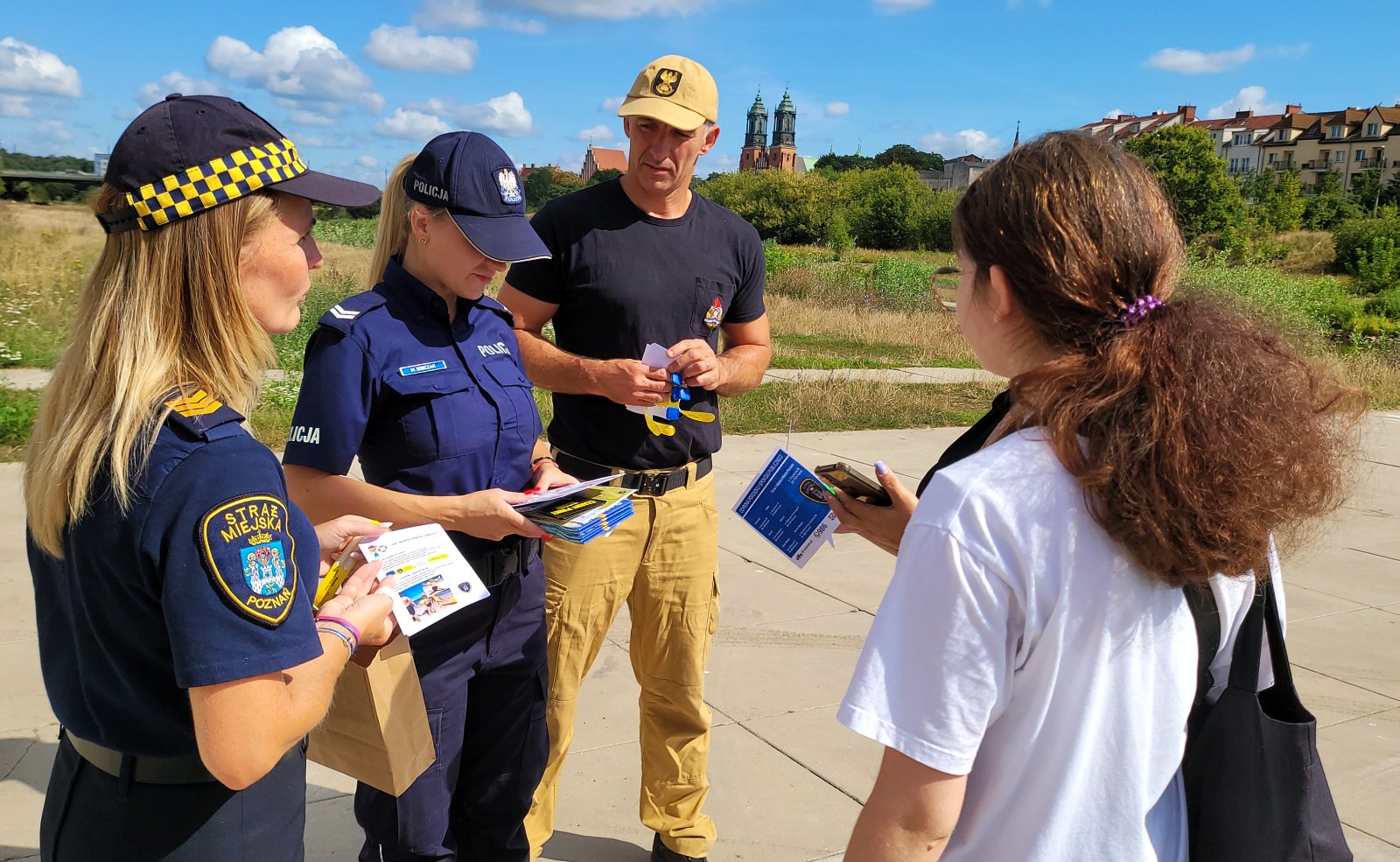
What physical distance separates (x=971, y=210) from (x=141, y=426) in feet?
3.96

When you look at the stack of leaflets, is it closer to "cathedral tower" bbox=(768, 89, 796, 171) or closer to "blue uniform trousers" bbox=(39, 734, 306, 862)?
"blue uniform trousers" bbox=(39, 734, 306, 862)

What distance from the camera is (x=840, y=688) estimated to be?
440 cm

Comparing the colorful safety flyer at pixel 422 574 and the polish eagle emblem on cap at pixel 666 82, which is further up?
the polish eagle emblem on cap at pixel 666 82

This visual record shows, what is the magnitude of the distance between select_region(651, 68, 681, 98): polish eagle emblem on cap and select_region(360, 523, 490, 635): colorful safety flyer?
1.78 meters

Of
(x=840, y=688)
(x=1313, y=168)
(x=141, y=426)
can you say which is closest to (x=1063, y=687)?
(x=141, y=426)

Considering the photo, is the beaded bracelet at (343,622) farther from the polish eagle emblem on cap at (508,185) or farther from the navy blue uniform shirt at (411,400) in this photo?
the polish eagle emblem on cap at (508,185)

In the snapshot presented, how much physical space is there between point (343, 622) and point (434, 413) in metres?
0.78

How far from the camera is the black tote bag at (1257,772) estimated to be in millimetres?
1347

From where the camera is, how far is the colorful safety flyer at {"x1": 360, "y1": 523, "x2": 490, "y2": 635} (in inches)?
73.5

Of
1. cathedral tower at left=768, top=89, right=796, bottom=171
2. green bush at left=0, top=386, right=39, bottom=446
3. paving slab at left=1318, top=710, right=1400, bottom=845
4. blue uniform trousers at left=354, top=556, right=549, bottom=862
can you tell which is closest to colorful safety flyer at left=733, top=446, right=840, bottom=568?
blue uniform trousers at left=354, top=556, right=549, bottom=862

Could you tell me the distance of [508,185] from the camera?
8.11 feet

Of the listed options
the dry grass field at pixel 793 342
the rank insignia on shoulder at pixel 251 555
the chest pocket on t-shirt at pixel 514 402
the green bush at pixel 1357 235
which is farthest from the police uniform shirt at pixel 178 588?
the green bush at pixel 1357 235

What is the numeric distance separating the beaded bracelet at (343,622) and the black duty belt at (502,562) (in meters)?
0.74

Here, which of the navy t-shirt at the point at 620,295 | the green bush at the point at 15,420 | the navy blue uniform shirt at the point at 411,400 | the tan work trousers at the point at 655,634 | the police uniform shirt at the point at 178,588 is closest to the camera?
the police uniform shirt at the point at 178,588
